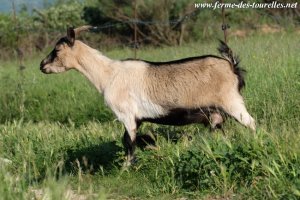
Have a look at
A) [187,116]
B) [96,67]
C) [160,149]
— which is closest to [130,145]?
[160,149]

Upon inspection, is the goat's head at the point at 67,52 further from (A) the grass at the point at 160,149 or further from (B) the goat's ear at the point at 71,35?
(A) the grass at the point at 160,149

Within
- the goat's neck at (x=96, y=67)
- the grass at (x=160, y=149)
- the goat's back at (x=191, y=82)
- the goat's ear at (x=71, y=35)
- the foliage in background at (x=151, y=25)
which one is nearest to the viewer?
the grass at (x=160, y=149)

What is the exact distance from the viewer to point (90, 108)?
36.3ft

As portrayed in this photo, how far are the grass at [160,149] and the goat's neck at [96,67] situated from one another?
752 millimetres

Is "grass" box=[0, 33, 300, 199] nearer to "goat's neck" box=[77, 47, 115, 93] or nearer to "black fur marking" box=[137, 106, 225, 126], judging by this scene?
"black fur marking" box=[137, 106, 225, 126]

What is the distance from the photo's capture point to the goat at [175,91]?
7.12m

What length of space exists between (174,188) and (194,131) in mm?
1998

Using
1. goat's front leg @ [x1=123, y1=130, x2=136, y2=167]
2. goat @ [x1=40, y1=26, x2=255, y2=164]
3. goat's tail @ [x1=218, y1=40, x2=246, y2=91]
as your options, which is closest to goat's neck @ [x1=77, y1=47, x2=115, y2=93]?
goat @ [x1=40, y1=26, x2=255, y2=164]

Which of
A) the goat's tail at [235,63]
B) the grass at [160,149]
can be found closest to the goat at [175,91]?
the goat's tail at [235,63]

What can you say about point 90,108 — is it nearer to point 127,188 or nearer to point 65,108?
point 65,108

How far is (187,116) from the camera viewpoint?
722 centimetres

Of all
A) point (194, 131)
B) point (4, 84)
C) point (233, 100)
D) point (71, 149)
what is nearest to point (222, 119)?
point (233, 100)

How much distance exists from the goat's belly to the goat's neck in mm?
761

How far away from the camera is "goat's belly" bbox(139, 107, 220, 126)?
7.18 meters
